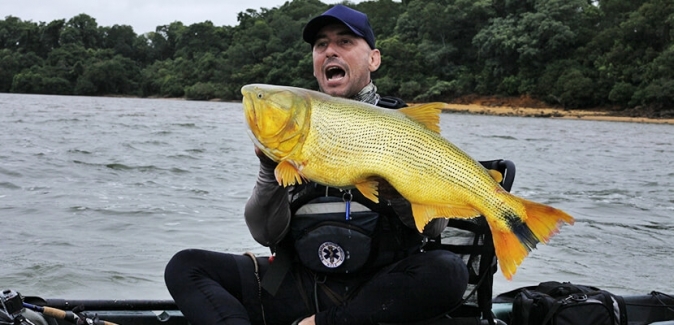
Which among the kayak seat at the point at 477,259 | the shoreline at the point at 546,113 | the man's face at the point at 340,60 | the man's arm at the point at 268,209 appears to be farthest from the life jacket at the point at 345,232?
the shoreline at the point at 546,113

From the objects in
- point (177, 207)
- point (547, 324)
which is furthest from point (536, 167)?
point (547, 324)

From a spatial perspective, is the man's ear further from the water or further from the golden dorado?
the water

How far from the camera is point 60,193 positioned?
37.2 feet

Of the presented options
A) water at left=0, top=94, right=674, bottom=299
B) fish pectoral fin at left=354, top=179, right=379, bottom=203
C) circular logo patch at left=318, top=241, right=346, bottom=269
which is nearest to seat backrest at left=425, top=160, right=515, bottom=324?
circular logo patch at left=318, top=241, right=346, bottom=269

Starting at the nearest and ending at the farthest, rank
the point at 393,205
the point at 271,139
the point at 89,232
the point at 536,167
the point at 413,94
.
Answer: the point at 271,139
the point at 393,205
the point at 89,232
the point at 536,167
the point at 413,94

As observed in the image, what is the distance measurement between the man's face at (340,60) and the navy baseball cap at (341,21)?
0.10ft

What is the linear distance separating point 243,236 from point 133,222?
1594 millimetres

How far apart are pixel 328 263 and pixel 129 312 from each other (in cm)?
116

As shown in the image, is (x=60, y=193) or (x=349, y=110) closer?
(x=349, y=110)

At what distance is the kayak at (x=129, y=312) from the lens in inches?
126

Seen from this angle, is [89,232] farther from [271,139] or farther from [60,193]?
[271,139]

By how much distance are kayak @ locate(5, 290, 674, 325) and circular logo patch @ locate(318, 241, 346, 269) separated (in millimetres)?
516

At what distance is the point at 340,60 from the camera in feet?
11.3

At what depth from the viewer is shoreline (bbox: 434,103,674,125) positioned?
50594 mm
